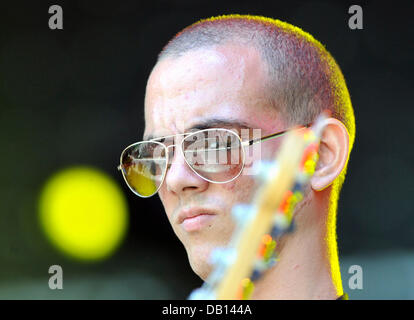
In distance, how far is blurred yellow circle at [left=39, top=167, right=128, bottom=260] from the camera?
11.5 ft

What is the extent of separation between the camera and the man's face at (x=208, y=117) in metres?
1.78

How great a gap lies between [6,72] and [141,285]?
1.53 metres

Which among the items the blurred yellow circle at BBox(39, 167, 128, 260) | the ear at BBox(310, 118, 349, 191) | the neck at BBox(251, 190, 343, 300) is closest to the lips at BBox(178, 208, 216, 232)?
the neck at BBox(251, 190, 343, 300)

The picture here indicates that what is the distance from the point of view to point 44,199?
3.52 metres

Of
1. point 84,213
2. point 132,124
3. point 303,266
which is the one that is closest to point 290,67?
point 303,266

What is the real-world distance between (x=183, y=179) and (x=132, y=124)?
174cm

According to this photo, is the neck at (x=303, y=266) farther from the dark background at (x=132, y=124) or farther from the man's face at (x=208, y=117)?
the dark background at (x=132, y=124)

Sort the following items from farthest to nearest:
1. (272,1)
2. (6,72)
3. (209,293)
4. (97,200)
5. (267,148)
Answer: (97,200)
(6,72)
(272,1)
(267,148)
(209,293)

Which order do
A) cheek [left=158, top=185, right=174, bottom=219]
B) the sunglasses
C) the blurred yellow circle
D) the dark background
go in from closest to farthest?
the sunglasses → cheek [left=158, top=185, right=174, bottom=219] → the dark background → the blurred yellow circle

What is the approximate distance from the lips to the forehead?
0.27 m

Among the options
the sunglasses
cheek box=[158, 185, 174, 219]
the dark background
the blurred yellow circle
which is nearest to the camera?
the sunglasses

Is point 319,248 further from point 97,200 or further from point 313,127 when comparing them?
point 97,200

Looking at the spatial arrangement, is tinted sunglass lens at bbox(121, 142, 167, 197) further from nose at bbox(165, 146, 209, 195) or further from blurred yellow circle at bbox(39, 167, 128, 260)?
blurred yellow circle at bbox(39, 167, 128, 260)
